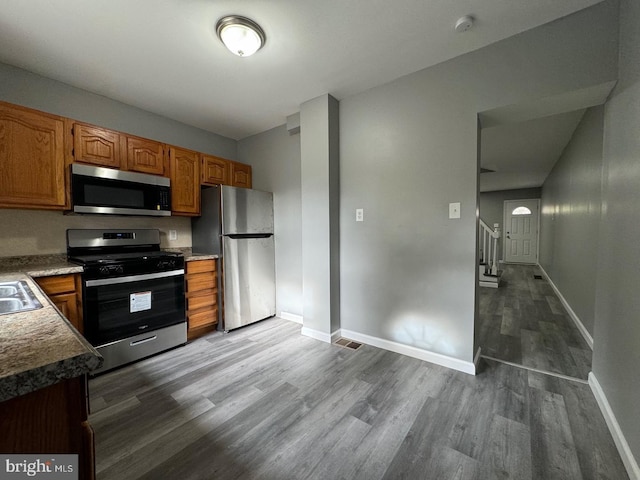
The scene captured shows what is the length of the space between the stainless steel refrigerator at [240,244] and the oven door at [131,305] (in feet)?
1.67

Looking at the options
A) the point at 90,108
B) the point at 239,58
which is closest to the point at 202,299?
the point at 90,108

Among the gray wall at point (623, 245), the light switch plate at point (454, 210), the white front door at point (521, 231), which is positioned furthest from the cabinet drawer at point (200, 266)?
the white front door at point (521, 231)

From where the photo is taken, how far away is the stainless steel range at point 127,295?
2.10 m

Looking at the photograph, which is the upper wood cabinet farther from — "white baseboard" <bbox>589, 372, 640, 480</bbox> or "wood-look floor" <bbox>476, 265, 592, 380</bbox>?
"white baseboard" <bbox>589, 372, 640, 480</bbox>

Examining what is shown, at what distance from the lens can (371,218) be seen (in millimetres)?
2572

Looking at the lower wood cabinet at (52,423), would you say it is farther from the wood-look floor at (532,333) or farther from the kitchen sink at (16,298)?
the wood-look floor at (532,333)

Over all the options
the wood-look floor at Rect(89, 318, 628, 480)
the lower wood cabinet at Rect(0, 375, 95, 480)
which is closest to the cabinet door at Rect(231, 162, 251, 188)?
the wood-look floor at Rect(89, 318, 628, 480)

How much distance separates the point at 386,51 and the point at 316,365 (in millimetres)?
2589

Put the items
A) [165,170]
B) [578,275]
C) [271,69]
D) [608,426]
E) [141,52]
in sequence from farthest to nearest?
[578,275] < [165,170] < [271,69] < [141,52] < [608,426]

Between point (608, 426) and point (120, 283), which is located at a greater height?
point (120, 283)

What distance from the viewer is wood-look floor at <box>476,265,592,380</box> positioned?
7.23 feet

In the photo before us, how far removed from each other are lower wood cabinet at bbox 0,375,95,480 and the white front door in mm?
9685

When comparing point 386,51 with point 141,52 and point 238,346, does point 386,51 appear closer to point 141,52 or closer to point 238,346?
point 141,52

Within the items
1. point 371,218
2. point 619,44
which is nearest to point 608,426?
point 371,218
